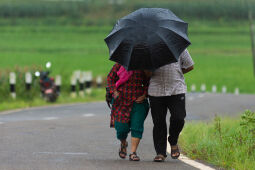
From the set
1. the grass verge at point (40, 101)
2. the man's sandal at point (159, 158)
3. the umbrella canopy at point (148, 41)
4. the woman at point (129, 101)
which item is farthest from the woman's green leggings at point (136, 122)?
the grass verge at point (40, 101)

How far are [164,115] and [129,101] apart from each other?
0.46 m

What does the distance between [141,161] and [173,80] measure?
1062 mm

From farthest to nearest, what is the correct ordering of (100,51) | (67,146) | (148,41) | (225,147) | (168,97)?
1. (100,51)
2. (67,146)
3. (225,147)
4. (168,97)
5. (148,41)

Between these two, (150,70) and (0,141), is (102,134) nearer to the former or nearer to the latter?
(0,141)

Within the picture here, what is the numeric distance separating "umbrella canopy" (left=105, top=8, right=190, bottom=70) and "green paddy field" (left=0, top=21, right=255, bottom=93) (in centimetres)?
1669

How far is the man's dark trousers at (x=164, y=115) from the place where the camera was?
962cm

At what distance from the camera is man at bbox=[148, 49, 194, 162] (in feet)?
31.3

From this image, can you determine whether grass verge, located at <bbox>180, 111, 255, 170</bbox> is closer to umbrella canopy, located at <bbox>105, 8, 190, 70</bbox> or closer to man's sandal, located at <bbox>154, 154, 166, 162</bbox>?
man's sandal, located at <bbox>154, 154, 166, 162</bbox>

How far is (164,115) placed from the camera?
9.75 m

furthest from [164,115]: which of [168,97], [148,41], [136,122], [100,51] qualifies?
[100,51]

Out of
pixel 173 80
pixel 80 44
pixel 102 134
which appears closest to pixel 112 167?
pixel 173 80

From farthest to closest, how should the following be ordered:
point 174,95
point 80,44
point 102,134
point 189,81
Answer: point 80,44 → point 189,81 → point 102,134 → point 174,95

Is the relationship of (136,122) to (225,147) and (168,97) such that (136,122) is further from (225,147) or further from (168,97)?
(225,147)

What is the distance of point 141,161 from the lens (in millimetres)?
9680
